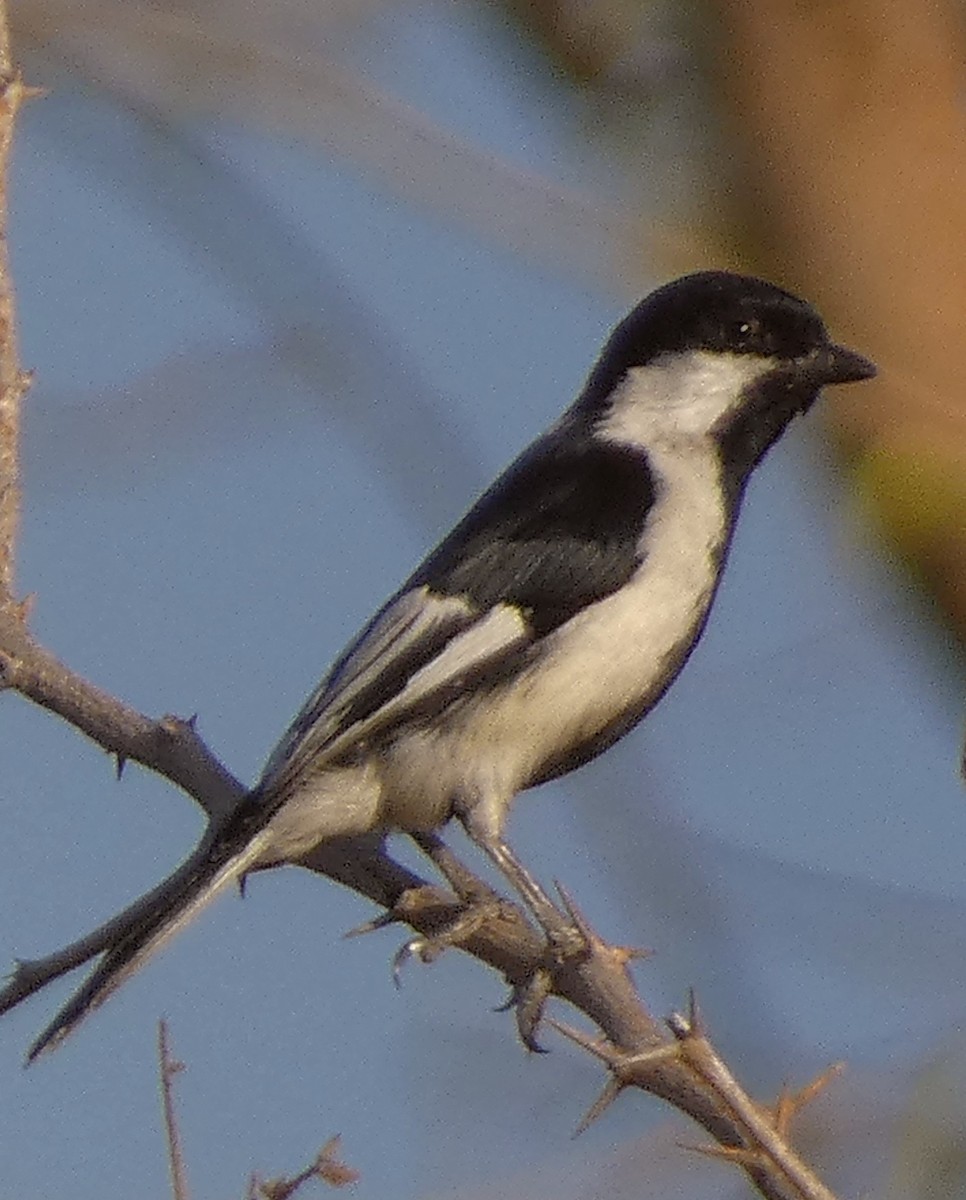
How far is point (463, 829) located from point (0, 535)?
3.16 feet

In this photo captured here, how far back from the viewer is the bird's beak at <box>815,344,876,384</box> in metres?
3.81

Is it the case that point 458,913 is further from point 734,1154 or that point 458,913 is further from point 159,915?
point 734,1154

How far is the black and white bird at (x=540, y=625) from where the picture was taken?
3.28 m

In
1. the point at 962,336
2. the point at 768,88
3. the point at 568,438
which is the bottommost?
the point at 568,438

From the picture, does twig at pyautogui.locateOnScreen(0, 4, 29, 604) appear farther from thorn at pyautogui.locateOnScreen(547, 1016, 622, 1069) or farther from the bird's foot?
thorn at pyautogui.locateOnScreen(547, 1016, 622, 1069)

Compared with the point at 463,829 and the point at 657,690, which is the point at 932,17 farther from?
the point at 463,829

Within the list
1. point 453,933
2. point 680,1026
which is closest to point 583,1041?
point 680,1026

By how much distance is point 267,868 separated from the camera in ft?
10.6

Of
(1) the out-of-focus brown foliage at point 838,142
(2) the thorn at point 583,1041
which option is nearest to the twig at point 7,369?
(2) the thorn at point 583,1041

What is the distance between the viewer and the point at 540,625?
348 cm

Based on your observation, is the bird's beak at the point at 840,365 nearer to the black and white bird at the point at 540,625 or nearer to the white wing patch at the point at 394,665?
the black and white bird at the point at 540,625

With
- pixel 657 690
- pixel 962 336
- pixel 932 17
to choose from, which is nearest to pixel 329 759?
pixel 657 690

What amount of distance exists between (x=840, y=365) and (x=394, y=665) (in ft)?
3.23

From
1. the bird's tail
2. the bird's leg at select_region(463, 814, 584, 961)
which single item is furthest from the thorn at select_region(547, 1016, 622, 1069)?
the bird's tail
